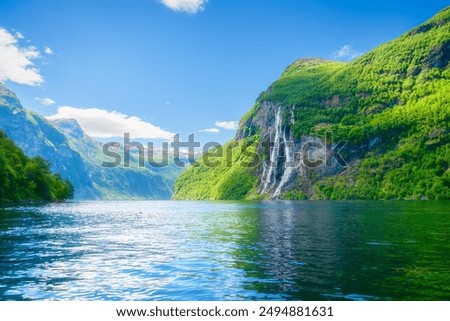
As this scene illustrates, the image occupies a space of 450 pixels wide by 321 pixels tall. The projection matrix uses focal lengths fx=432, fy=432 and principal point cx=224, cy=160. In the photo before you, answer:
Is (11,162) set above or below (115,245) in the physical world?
above

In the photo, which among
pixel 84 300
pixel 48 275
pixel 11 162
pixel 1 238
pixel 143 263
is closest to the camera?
pixel 84 300

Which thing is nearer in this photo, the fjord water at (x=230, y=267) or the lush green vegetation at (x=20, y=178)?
the fjord water at (x=230, y=267)

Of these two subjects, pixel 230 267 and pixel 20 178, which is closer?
pixel 230 267

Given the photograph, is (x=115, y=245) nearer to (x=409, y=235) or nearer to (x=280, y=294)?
(x=280, y=294)

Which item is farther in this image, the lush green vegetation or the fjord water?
the lush green vegetation

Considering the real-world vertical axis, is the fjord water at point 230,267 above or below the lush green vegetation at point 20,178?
below

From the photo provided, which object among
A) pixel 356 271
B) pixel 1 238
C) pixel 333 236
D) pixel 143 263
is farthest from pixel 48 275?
pixel 333 236

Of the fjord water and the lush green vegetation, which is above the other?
the lush green vegetation
